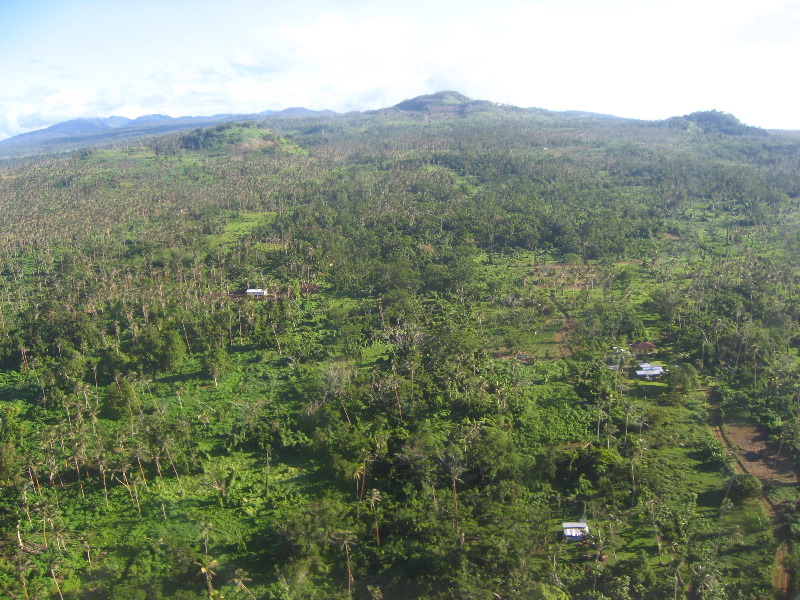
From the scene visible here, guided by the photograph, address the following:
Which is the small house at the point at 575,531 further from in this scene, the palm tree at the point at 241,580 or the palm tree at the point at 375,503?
the palm tree at the point at 241,580

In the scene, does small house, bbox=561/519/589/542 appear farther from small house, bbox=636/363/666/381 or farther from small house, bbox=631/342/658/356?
small house, bbox=631/342/658/356

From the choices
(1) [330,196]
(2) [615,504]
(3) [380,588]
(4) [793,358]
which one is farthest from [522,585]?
(1) [330,196]

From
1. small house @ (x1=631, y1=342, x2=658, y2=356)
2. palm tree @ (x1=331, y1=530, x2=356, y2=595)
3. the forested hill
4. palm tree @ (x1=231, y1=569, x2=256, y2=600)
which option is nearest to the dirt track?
the forested hill

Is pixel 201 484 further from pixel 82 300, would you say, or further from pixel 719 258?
pixel 719 258

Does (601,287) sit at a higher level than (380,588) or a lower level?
higher

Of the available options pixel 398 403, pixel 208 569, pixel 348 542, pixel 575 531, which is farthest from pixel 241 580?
pixel 398 403

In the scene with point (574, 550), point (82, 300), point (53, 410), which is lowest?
point (574, 550)

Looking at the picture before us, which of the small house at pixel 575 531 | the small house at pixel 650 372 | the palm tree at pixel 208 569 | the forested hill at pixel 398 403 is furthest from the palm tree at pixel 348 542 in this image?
the small house at pixel 650 372

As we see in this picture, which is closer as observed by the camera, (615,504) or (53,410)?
(615,504)
